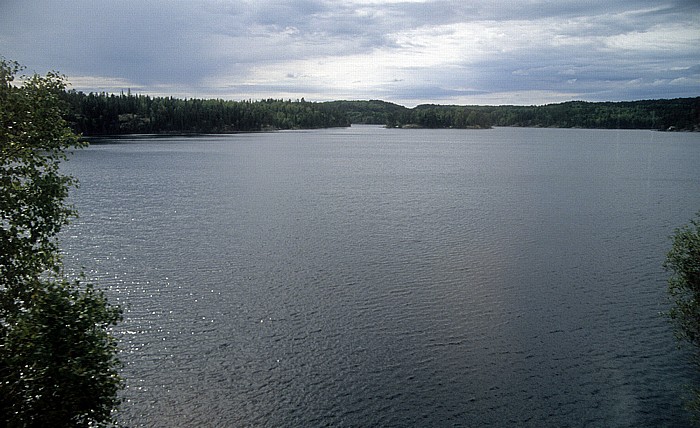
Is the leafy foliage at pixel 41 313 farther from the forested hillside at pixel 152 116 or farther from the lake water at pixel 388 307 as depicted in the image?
the forested hillside at pixel 152 116

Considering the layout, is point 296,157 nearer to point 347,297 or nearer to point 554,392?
point 347,297

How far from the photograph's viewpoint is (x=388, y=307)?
19141 millimetres

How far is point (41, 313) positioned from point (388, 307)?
12063 millimetres

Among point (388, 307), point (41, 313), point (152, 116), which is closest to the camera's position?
point (41, 313)

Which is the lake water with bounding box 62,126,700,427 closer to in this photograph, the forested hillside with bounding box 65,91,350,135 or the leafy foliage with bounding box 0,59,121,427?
the leafy foliage with bounding box 0,59,121,427

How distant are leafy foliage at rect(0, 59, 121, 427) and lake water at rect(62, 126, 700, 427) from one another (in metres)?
2.88

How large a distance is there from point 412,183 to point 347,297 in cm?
3351

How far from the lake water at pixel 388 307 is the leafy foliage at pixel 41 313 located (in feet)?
9.44

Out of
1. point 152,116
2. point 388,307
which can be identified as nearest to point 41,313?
point 388,307

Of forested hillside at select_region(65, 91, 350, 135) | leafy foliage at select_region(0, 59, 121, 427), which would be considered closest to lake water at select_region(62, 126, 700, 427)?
leafy foliage at select_region(0, 59, 121, 427)

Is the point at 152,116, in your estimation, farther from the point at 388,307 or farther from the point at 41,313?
the point at 41,313

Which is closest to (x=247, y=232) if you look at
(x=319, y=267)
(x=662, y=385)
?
(x=319, y=267)

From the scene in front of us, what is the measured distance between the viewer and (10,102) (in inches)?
402

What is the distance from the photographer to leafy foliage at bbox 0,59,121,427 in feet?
29.2
